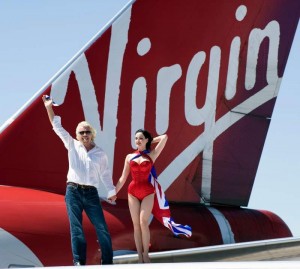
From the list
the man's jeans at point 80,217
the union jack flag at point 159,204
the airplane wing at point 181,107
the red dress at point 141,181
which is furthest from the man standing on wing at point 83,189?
the airplane wing at point 181,107

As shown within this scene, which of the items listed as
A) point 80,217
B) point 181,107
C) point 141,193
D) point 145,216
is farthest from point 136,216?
point 181,107

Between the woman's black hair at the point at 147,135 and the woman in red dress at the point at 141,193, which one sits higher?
the woman's black hair at the point at 147,135

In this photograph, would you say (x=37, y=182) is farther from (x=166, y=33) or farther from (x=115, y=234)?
(x=166, y=33)

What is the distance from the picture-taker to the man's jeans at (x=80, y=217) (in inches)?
233

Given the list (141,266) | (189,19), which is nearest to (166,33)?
(189,19)

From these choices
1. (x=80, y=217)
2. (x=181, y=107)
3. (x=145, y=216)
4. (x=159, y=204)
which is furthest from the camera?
(x=181, y=107)

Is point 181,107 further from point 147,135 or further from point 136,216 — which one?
point 136,216

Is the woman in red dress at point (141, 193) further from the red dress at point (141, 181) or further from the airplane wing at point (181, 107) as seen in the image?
the airplane wing at point (181, 107)

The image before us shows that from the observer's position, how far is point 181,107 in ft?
30.3

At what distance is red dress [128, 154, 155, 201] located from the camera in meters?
6.41

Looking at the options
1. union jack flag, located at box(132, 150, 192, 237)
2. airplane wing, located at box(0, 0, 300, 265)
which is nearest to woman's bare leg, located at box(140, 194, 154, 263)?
union jack flag, located at box(132, 150, 192, 237)

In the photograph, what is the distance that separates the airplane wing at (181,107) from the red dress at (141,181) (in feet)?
2.79

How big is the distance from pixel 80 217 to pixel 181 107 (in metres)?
3.53

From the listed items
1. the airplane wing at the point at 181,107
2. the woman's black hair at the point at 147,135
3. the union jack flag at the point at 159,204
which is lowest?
the union jack flag at the point at 159,204
